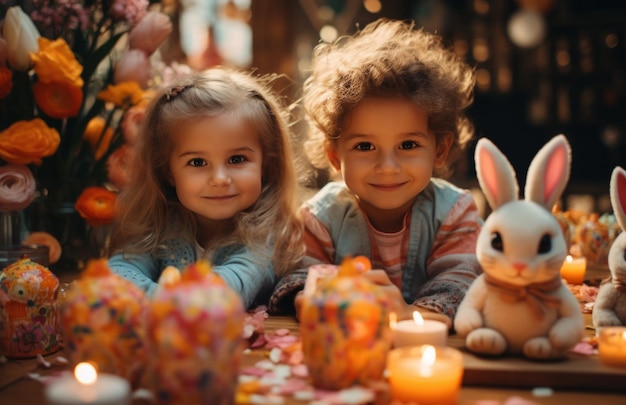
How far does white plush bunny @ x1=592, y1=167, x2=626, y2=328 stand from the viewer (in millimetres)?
1089

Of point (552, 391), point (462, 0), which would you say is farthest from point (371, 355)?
point (462, 0)

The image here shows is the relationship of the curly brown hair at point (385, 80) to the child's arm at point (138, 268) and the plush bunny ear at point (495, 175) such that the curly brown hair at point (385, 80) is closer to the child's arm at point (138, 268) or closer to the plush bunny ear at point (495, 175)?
the plush bunny ear at point (495, 175)

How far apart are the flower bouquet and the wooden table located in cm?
66

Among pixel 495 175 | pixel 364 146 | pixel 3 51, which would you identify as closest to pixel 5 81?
pixel 3 51

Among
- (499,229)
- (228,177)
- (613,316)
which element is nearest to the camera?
(499,229)

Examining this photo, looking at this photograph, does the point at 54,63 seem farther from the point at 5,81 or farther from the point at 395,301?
the point at 395,301

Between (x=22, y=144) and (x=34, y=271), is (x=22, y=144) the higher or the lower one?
the higher one

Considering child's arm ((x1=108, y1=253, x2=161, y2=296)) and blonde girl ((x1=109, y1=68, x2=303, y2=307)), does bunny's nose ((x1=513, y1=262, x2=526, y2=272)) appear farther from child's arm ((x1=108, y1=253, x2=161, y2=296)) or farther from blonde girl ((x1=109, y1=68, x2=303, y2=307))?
child's arm ((x1=108, y1=253, x2=161, y2=296))

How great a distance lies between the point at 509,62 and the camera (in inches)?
203

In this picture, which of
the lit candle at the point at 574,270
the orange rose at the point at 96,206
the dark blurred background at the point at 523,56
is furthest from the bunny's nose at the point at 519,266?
the dark blurred background at the point at 523,56

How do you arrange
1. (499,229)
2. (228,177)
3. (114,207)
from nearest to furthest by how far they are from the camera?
(499,229) < (228,177) < (114,207)

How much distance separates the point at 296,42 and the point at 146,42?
3718 mm

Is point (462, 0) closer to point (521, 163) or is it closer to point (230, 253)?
point (521, 163)

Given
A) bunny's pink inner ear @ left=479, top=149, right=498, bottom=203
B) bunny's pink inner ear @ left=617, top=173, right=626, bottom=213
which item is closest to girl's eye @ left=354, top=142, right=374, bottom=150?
bunny's pink inner ear @ left=479, top=149, right=498, bottom=203
